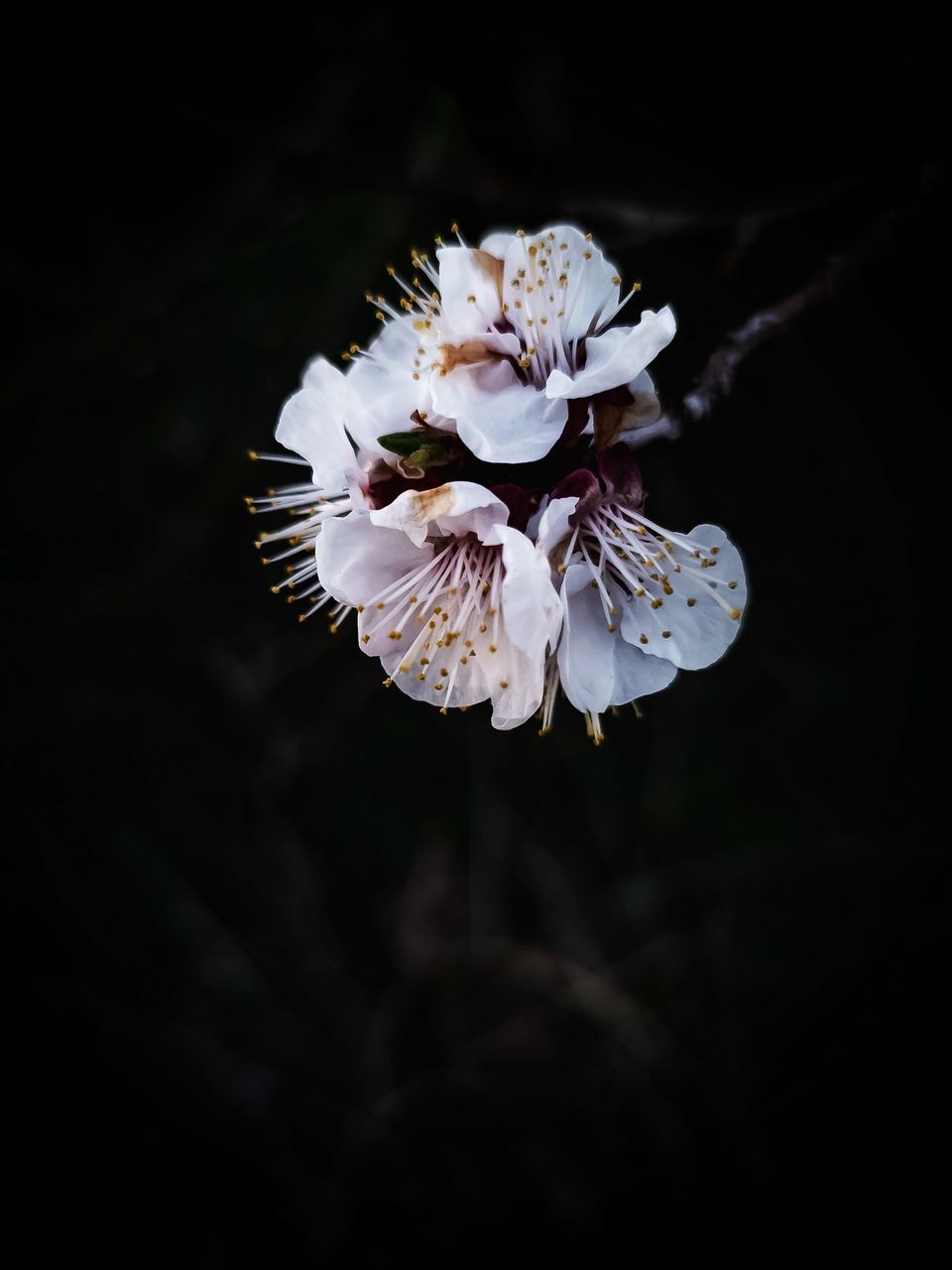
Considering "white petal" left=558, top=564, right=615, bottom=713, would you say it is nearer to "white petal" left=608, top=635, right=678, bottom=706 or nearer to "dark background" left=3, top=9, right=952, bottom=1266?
"white petal" left=608, top=635, right=678, bottom=706

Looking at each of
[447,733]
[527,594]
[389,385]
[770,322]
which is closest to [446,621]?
[527,594]

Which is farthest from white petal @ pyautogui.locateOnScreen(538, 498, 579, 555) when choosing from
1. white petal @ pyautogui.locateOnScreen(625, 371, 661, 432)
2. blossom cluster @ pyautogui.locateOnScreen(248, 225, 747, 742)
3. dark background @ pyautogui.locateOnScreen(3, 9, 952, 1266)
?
dark background @ pyautogui.locateOnScreen(3, 9, 952, 1266)

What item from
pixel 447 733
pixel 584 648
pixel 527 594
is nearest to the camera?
pixel 527 594

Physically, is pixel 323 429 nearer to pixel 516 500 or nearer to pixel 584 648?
pixel 516 500

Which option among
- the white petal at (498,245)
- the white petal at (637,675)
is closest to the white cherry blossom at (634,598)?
the white petal at (637,675)

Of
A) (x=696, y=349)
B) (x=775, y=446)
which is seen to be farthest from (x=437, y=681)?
(x=775, y=446)

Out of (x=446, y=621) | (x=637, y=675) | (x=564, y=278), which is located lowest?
(x=637, y=675)

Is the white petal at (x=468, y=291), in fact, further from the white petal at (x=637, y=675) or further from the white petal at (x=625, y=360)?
the white petal at (x=637, y=675)

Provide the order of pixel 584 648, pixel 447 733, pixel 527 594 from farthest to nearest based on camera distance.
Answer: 1. pixel 447 733
2. pixel 584 648
3. pixel 527 594

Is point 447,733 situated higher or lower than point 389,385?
lower
